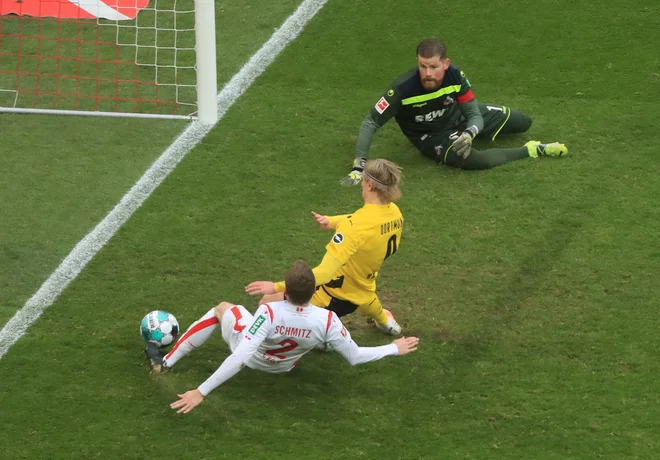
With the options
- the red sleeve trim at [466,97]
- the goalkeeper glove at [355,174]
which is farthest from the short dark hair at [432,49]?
the goalkeeper glove at [355,174]

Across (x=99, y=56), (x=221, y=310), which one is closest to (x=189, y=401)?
(x=221, y=310)

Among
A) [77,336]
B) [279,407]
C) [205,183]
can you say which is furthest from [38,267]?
[279,407]

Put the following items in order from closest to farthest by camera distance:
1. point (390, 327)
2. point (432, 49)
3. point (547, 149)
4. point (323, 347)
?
point (323, 347), point (390, 327), point (432, 49), point (547, 149)

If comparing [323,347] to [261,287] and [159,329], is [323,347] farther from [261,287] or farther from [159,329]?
[159,329]

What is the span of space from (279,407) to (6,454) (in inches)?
70.7

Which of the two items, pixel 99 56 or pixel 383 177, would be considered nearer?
pixel 383 177

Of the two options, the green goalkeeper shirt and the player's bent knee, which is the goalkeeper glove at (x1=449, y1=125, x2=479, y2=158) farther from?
the player's bent knee

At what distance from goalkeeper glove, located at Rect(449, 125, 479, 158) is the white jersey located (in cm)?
276

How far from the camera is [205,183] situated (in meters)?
9.23

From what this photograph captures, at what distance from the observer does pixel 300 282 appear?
6.28 metres

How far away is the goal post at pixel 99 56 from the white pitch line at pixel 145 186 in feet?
1.07

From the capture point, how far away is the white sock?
697 centimetres

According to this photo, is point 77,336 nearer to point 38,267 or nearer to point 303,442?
point 38,267

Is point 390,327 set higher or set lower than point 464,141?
lower
